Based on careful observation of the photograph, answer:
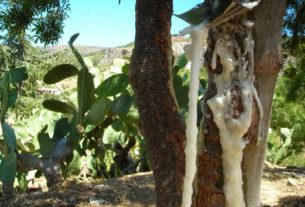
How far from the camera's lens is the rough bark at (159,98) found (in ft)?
5.77

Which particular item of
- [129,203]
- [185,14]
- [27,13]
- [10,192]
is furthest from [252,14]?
[10,192]

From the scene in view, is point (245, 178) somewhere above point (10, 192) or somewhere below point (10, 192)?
above

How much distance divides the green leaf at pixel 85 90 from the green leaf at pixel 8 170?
42 centimetres

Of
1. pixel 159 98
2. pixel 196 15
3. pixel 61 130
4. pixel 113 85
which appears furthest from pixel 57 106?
pixel 196 15

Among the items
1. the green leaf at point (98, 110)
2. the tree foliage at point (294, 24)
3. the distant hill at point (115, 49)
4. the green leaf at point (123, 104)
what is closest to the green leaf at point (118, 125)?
the green leaf at point (98, 110)

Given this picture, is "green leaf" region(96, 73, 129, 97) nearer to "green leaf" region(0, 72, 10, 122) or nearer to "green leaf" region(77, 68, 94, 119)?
"green leaf" region(77, 68, 94, 119)

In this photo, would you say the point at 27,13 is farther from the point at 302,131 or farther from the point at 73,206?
the point at 302,131

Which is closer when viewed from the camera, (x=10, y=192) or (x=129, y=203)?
(x=129, y=203)

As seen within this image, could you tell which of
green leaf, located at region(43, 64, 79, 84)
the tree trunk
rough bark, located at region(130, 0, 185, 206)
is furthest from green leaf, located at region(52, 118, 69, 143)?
the tree trunk

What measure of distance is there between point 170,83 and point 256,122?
577 mm

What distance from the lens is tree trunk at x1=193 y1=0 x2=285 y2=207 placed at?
4.20ft

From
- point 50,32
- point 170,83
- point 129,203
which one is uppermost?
point 50,32

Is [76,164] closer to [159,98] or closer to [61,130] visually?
[61,130]

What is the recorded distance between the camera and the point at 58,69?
2.75 meters
